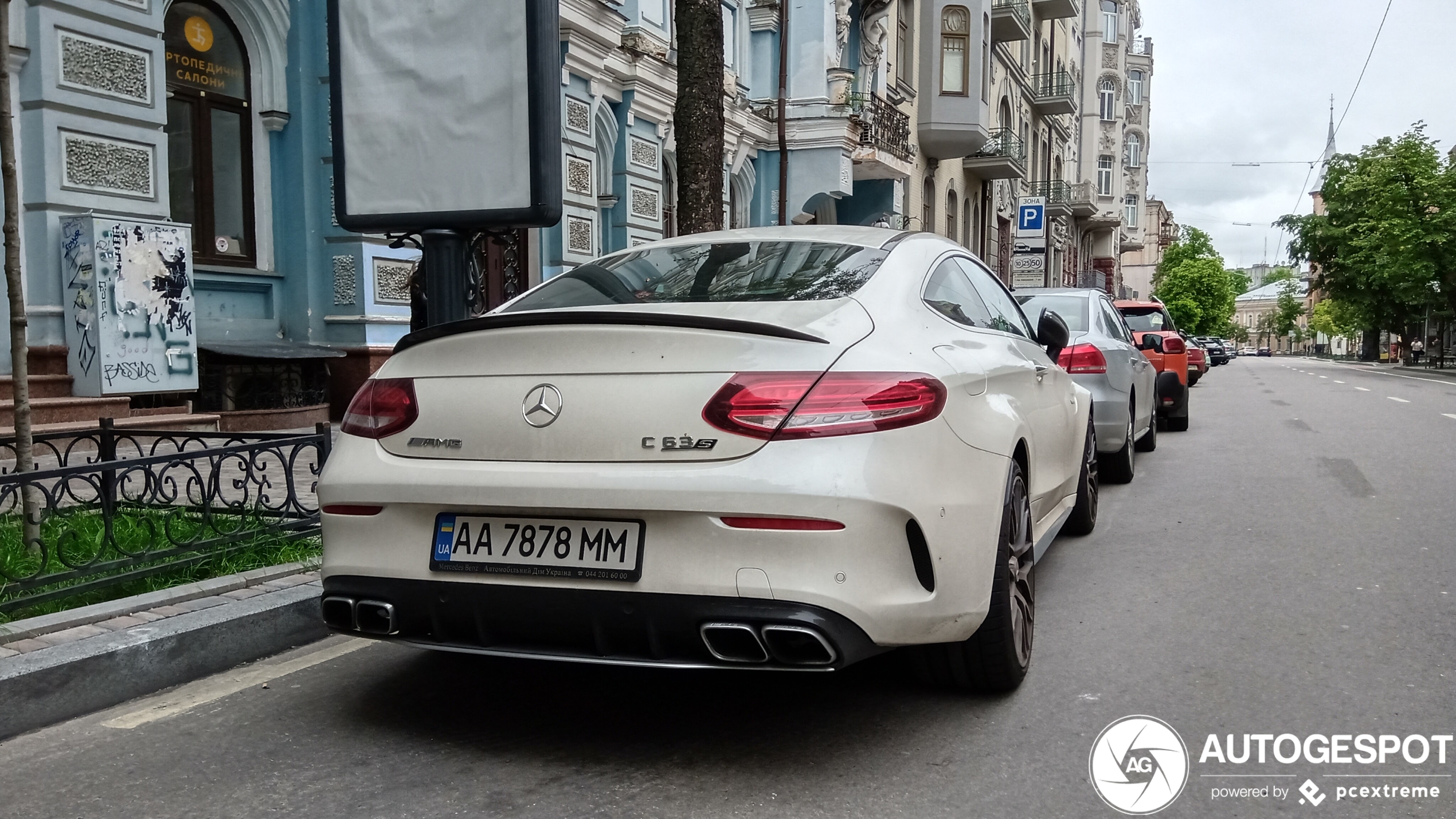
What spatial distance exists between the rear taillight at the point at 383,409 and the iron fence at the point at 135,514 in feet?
2.78

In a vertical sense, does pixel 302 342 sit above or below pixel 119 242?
below

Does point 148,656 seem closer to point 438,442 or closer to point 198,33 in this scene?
point 438,442

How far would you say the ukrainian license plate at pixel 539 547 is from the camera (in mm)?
3037

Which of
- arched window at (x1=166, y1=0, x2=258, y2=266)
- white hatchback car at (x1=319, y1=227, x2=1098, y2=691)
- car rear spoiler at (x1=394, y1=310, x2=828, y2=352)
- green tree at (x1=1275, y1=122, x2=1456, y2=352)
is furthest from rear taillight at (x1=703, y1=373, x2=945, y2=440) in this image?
green tree at (x1=1275, y1=122, x2=1456, y2=352)

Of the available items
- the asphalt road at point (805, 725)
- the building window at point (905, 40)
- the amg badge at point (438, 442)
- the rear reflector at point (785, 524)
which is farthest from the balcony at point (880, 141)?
the rear reflector at point (785, 524)

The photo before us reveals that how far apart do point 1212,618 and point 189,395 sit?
935cm

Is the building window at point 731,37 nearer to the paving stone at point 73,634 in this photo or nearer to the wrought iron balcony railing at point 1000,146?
the wrought iron balcony railing at point 1000,146

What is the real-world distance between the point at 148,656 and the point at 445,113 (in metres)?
3.03

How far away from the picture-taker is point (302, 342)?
12555mm

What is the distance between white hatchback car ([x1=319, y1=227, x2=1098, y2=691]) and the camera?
9.69ft

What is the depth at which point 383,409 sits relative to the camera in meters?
3.41

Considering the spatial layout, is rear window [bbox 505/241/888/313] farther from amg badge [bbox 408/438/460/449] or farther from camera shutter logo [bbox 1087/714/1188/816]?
camera shutter logo [bbox 1087/714/1188/816]

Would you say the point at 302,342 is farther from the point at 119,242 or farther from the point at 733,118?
the point at 733,118

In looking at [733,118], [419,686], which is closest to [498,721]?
[419,686]
